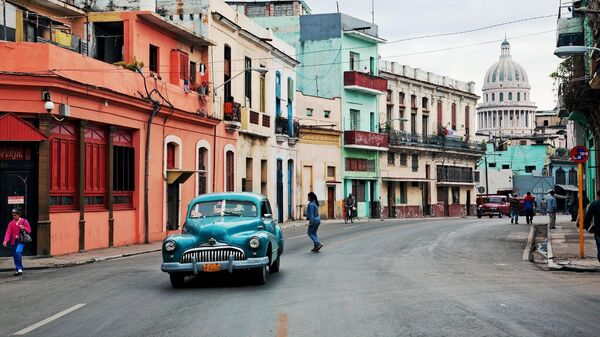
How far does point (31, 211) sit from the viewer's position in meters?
22.8

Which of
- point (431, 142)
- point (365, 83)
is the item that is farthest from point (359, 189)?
point (431, 142)

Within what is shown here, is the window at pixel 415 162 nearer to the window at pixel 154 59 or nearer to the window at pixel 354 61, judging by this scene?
the window at pixel 354 61

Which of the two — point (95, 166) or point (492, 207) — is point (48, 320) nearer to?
point (95, 166)

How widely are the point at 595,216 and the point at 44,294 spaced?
12003 millimetres

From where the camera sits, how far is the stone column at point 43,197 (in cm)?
2253

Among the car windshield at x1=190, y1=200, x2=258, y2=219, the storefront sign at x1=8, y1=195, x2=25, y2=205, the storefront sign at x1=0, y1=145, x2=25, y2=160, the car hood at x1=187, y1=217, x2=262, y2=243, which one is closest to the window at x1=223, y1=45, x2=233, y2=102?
the storefront sign at x1=0, y1=145, x2=25, y2=160

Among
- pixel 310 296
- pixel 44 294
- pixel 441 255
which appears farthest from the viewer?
pixel 441 255

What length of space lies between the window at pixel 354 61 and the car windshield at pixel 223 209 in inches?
1770

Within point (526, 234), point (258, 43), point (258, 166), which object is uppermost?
point (258, 43)

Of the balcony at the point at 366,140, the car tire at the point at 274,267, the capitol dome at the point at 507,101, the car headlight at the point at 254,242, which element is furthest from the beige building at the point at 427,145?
the capitol dome at the point at 507,101

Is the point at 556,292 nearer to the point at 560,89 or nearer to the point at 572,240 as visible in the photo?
the point at 572,240

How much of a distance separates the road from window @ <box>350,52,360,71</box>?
40139mm

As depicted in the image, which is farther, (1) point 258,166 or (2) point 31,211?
(1) point 258,166

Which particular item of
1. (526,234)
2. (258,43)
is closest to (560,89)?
(526,234)
